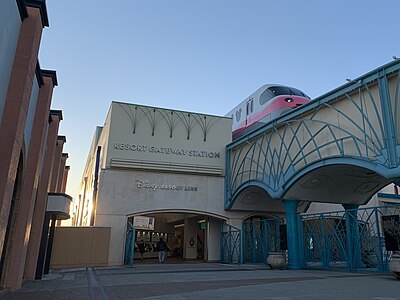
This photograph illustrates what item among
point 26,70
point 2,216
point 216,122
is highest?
point 216,122

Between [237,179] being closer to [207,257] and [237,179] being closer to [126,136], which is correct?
[207,257]

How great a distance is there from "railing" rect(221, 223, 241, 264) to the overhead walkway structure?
1413 mm

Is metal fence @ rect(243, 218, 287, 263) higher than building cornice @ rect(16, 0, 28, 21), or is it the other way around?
building cornice @ rect(16, 0, 28, 21)

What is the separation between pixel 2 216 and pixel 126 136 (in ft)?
51.6

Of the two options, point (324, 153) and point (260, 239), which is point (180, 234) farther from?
point (324, 153)

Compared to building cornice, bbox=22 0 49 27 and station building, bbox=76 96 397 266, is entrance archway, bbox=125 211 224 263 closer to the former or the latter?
station building, bbox=76 96 397 266

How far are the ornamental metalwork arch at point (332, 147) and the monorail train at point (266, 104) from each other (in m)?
2.22

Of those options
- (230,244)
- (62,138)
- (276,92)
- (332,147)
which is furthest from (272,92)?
(62,138)

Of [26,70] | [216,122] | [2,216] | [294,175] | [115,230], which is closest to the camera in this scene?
[2,216]

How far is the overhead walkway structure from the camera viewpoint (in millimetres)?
11945

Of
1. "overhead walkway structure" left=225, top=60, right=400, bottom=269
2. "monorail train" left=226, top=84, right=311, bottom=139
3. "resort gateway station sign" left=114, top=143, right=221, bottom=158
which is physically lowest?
"overhead walkway structure" left=225, top=60, right=400, bottom=269

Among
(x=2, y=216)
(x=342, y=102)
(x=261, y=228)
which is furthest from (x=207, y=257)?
(x=2, y=216)

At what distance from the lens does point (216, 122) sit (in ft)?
79.8

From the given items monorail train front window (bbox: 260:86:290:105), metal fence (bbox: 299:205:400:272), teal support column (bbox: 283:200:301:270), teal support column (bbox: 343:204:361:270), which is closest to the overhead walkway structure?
teal support column (bbox: 283:200:301:270)
